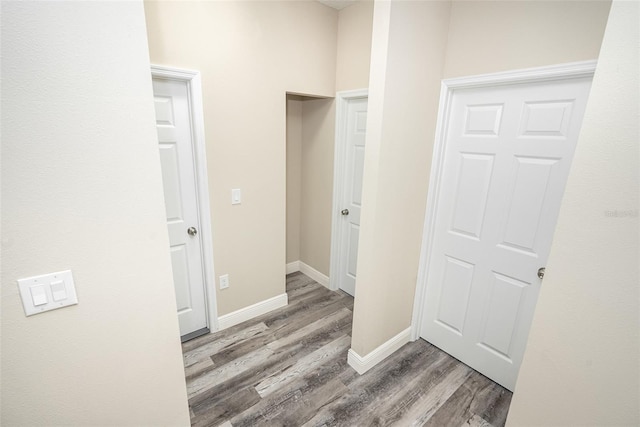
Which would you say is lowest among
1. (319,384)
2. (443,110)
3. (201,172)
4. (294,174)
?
(319,384)

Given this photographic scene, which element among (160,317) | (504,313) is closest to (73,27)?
(160,317)

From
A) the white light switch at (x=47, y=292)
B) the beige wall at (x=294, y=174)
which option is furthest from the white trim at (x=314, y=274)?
the white light switch at (x=47, y=292)

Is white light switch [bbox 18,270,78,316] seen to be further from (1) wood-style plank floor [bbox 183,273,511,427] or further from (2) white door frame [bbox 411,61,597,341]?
(2) white door frame [bbox 411,61,597,341]

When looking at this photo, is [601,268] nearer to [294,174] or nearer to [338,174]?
[338,174]

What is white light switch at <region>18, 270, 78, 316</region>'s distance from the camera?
32.4 inches

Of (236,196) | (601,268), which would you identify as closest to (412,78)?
(601,268)

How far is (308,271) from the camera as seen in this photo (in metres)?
3.54

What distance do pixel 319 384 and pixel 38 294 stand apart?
1.70m

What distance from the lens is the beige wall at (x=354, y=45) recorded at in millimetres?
2432

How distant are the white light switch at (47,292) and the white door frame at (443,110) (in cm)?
207

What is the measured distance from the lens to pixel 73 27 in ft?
2.51

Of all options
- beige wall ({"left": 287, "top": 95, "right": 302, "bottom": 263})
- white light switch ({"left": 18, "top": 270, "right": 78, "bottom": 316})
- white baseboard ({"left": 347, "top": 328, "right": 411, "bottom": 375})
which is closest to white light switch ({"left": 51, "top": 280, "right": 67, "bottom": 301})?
white light switch ({"left": 18, "top": 270, "right": 78, "bottom": 316})

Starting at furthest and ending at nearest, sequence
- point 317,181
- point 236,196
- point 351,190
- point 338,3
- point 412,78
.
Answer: point 317,181, point 351,190, point 338,3, point 236,196, point 412,78

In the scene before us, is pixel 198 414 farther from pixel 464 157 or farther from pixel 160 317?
pixel 464 157
